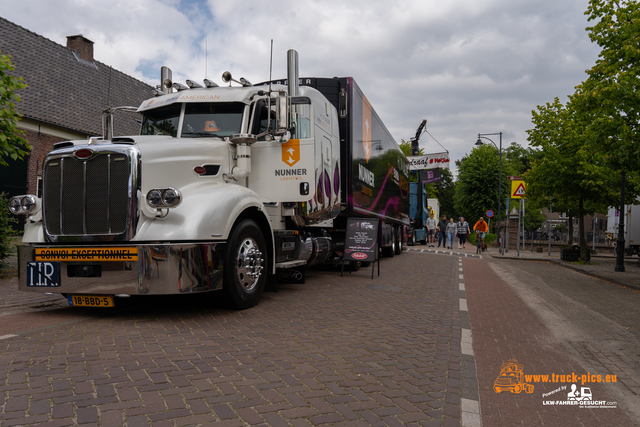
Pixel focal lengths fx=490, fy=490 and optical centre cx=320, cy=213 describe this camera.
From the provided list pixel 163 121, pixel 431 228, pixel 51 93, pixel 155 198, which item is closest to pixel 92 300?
pixel 155 198

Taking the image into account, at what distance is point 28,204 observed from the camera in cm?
564

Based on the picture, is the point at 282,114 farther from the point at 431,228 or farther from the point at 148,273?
the point at 431,228

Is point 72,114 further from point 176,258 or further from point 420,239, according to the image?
point 420,239

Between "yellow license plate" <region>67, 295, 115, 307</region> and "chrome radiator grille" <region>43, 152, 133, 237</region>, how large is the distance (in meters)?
0.70

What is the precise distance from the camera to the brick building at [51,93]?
16.4 metres

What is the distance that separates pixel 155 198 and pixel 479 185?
40285mm

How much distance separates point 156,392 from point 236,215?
275cm

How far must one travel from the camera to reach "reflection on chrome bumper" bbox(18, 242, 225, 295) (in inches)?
196

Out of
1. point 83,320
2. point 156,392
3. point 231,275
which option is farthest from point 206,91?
point 156,392

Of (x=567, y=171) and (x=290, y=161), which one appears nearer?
(x=290, y=161)

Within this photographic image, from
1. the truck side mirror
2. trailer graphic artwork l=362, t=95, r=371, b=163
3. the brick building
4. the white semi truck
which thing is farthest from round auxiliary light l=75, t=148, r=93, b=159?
the brick building

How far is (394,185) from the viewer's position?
613 inches

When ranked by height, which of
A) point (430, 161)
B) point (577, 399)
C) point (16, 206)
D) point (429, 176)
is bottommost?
point (577, 399)

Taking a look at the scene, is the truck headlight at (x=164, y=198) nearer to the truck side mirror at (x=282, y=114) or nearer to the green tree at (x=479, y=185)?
the truck side mirror at (x=282, y=114)
